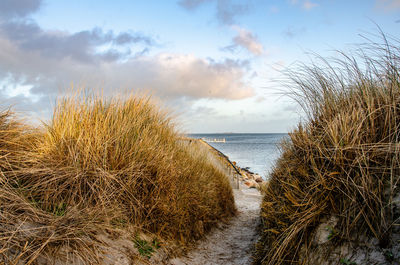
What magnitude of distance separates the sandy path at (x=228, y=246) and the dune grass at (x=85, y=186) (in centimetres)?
30

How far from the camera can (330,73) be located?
12.6ft

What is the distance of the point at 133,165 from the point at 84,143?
0.69 m

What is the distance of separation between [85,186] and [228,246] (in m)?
2.95

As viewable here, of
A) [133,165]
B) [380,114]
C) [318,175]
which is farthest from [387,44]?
[133,165]

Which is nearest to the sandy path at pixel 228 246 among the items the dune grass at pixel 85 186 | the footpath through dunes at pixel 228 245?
the footpath through dunes at pixel 228 245

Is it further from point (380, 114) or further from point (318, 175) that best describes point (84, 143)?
point (380, 114)

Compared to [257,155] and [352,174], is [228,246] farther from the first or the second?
[257,155]

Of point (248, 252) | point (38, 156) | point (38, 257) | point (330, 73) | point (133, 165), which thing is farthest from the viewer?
point (248, 252)

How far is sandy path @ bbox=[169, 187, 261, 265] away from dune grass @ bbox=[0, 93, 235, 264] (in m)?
0.30

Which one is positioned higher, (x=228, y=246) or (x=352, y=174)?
(x=352, y=174)

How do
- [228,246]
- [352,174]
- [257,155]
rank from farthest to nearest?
1. [257,155]
2. [228,246]
3. [352,174]

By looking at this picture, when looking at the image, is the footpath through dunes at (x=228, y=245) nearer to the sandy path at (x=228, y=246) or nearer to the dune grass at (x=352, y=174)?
the sandy path at (x=228, y=246)

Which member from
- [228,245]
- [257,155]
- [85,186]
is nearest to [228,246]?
[228,245]

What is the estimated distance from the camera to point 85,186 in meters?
3.12
